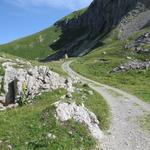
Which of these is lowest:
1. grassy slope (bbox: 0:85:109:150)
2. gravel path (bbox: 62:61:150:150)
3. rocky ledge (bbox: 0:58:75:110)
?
gravel path (bbox: 62:61:150:150)

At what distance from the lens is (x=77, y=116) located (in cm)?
2647

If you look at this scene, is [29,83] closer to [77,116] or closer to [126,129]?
[126,129]

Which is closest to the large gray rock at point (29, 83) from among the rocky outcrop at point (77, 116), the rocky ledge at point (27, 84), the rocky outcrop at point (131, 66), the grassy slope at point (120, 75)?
the rocky ledge at point (27, 84)

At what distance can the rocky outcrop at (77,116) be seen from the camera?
25.9 meters

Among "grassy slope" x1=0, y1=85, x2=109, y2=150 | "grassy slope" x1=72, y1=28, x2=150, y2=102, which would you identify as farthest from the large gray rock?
"grassy slope" x1=72, y1=28, x2=150, y2=102

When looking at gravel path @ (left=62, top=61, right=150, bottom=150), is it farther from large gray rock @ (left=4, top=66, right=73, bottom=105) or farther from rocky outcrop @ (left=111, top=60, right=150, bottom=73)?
rocky outcrop @ (left=111, top=60, right=150, bottom=73)

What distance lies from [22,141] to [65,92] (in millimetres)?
16806

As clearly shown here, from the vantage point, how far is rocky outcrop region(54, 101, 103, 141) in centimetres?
2586

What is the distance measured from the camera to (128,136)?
26734 millimetres

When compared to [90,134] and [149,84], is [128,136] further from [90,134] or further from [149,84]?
[149,84]

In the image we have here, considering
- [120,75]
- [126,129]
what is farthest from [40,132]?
[120,75]

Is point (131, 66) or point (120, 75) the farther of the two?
point (131, 66)

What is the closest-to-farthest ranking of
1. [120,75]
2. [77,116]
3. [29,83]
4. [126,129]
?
1. [77,116]
2. [126,129]
3. [29,83]
4. [120,75]

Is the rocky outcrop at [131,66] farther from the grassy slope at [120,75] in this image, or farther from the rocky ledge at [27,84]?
the rocky ledge at [27,84]
